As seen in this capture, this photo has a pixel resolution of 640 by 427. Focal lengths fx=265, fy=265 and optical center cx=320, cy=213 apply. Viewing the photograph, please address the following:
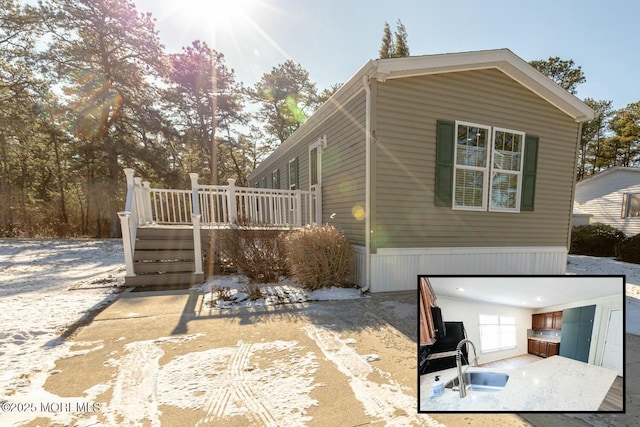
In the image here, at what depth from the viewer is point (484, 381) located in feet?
3.17

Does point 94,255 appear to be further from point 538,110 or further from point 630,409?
point 538,110

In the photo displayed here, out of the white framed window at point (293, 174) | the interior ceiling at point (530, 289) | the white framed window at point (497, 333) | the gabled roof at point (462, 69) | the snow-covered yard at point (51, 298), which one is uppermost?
the gabled roof at point (462, 69)

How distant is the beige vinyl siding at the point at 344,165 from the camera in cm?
484

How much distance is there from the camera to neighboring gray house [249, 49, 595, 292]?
456 cm

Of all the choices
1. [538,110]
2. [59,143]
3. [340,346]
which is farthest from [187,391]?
[59,143]

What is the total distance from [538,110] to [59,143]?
21.6 metres

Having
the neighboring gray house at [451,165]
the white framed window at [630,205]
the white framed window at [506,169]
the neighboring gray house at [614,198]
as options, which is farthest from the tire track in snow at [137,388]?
the white framed window at [630,205]

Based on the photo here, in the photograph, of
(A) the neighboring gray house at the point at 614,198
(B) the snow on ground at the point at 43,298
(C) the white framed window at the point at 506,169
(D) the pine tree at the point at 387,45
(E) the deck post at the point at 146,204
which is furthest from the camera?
(D) the pine tree at the point at 387,45

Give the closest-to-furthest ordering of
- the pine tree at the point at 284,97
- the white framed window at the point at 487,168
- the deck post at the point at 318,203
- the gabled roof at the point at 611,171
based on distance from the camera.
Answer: the white framed window at the point at 487,168 → the deck post at the point at 318,203 → the gabled roof at the point at 611,171 → the pine tree at the point at 284,97

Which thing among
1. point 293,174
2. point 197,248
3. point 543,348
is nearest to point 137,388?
point 543,348

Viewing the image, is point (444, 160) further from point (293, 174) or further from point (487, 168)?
point (293, 174)

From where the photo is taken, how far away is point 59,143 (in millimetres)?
15023

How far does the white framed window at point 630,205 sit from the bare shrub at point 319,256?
50.1 ft

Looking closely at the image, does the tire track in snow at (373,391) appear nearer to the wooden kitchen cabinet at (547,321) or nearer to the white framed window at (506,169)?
the wooden kitchen cabinet at (547,321)
